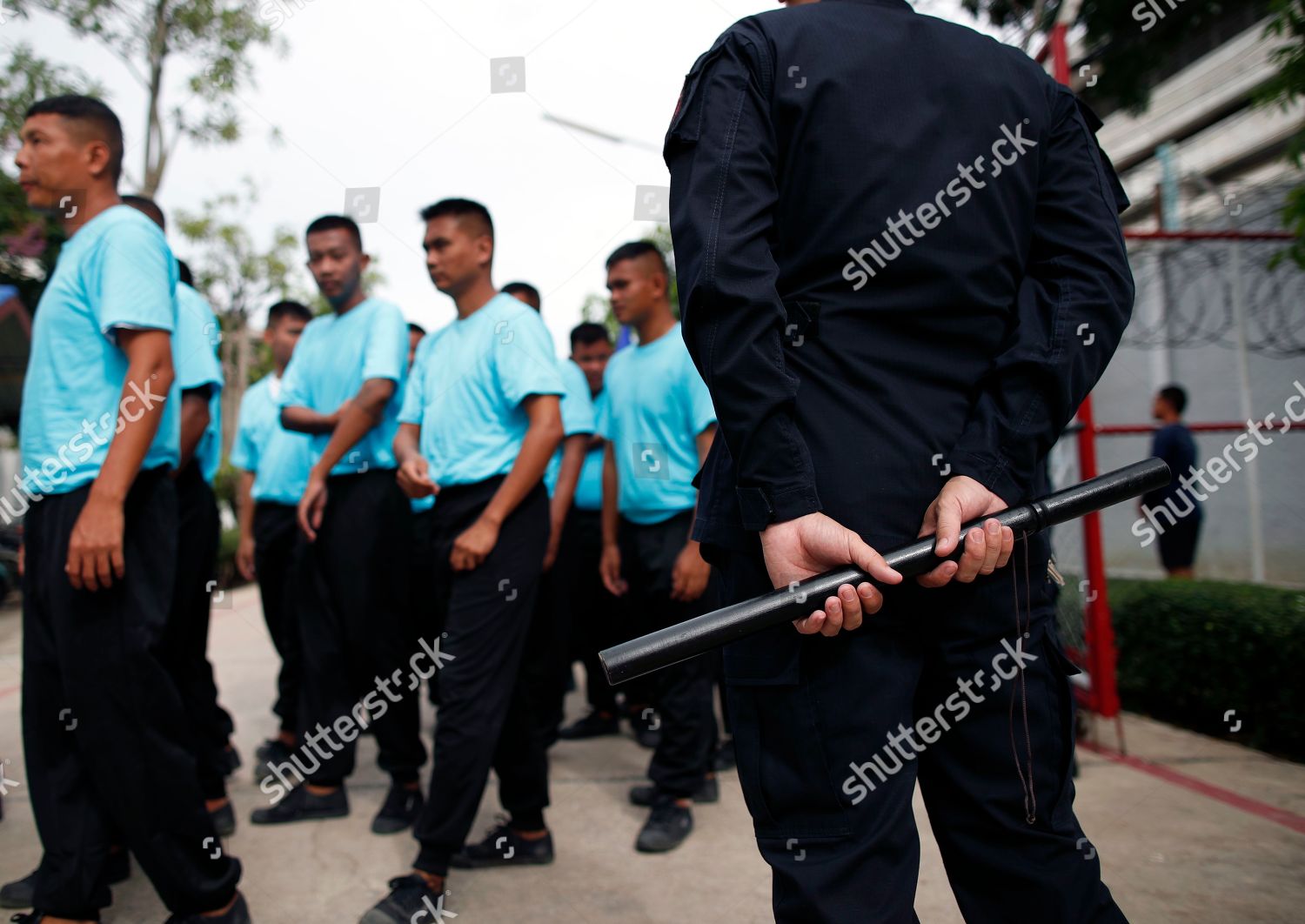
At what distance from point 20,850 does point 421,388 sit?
199cm

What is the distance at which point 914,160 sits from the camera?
1.43 metres

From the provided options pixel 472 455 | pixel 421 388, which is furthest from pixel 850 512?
pixel 421 388

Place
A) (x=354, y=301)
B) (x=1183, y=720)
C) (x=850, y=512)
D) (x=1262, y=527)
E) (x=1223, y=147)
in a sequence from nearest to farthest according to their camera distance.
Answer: (x=850, y=512) → (x=354, y=301) → (x=1183, y=720) → (x=1262, y=527) → (x=1223, y=147)

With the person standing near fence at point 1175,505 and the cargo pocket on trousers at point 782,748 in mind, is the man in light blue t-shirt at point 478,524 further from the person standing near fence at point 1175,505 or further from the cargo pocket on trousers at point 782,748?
the person standing near fence at point 1175,505

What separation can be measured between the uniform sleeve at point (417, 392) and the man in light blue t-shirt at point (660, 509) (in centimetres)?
89

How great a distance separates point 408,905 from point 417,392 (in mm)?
1576

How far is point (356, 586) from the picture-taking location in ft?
11.3

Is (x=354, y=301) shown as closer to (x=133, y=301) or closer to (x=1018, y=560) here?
(x=133, y=301)

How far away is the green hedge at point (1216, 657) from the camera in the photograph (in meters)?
3.77

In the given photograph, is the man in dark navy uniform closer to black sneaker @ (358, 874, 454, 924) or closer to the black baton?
the black baton

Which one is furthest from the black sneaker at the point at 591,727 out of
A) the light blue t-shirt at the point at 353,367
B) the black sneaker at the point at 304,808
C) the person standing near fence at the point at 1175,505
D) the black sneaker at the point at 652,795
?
the person standing near fence at the point at 1175,505

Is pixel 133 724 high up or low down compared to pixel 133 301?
down

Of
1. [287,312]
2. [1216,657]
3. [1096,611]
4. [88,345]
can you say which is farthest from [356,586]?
[1216,657]

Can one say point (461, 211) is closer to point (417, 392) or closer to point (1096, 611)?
point (417, 392)
